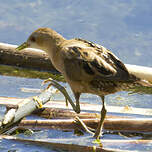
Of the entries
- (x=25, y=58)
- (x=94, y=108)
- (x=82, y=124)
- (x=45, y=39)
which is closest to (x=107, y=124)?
(x=82, y=124)

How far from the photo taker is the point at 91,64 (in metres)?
4.14

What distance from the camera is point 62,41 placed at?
4652mm

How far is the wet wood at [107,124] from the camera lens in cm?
479

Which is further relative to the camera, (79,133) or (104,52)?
(79,133)

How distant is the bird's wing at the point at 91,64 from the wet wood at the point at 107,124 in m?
0.82

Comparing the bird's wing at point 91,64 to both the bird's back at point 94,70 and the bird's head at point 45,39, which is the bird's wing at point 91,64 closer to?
the bird's back at point 94,70

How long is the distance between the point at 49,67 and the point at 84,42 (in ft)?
4.91

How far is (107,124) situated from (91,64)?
109 centimetres

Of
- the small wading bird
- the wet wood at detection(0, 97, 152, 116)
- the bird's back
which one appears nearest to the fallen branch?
the wet wood at detection(0, 97, 152, 116)

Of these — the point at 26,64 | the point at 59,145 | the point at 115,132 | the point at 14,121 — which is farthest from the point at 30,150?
the point at 26,64

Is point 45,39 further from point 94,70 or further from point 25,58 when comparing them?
point 25,58

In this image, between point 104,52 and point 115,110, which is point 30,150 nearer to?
point 104,52

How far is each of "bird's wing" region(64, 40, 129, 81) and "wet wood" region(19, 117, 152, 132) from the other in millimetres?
815

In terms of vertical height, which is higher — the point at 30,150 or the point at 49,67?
the point at 49,67
